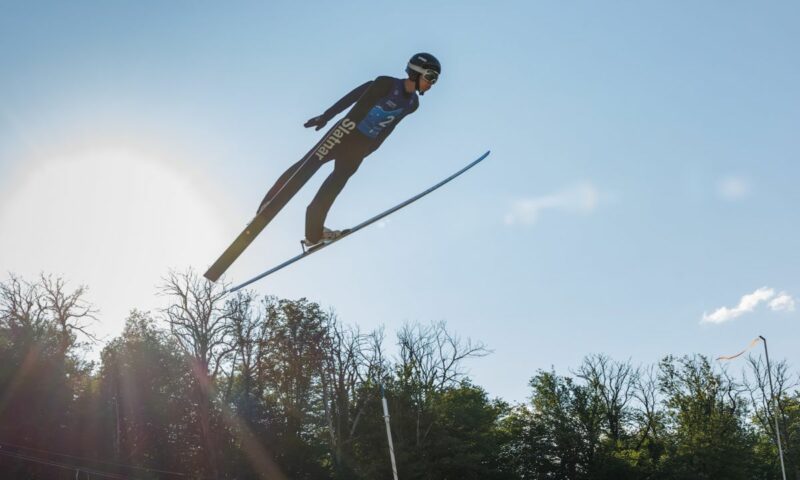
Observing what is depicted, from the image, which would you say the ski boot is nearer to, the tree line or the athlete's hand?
the athlete's hand

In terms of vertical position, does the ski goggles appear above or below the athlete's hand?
above

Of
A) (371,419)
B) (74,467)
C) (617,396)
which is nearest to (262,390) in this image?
(371,419)

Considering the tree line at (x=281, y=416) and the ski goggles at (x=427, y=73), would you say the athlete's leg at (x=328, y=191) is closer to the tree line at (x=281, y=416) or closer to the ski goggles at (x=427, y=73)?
the ski goggles at (x=427, y=73)

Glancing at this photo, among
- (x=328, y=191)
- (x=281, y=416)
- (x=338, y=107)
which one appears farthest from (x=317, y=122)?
(x=281, y=416)

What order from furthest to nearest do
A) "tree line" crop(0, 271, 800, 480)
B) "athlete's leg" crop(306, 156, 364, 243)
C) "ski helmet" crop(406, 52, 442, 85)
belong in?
1. "tree line" crop(0, 271, 800, 480)
2. "athlete's leg" crop(306, 156, 364, 243)
3. "ski helmet" crop(406, 52, 442, 85)

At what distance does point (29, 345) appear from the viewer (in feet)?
130

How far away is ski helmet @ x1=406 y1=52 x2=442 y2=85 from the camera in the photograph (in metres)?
7.61

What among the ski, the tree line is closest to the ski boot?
the ski

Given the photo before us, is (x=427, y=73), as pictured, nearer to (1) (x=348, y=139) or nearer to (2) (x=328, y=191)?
(1) (x=348, y=139)

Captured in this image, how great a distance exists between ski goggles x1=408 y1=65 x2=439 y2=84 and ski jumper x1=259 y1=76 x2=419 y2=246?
0.30 meters

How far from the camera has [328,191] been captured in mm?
8406

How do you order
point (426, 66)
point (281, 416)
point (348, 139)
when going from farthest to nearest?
point (281, 416), point (348, 139), point (426, 66)

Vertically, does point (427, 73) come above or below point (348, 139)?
above

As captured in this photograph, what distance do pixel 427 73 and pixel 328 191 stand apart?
188 cm
